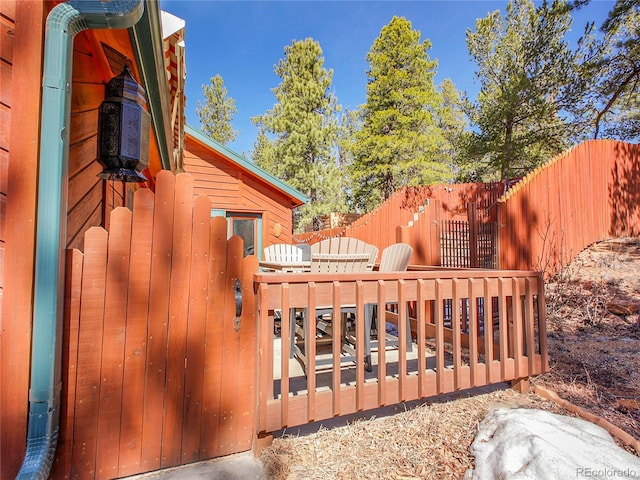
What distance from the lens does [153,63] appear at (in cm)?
181

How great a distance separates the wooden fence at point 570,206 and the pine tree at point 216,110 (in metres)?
19.3

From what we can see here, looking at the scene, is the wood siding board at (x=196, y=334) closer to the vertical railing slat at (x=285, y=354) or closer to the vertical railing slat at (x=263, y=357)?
the vertical railing slat at (x=263, y=357)

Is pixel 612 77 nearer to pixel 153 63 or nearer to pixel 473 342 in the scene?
pixel 473 342

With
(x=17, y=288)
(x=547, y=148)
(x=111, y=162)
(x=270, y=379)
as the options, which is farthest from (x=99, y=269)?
(x=547, y=148)

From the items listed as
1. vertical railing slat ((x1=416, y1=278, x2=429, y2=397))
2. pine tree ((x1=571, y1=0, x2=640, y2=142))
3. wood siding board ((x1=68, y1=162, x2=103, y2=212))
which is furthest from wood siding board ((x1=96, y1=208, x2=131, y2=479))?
pine tree ((x1=571, y1=0, x2=640, y2=142))

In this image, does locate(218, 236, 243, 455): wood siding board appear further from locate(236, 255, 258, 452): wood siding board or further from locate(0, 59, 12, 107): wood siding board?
locate(0, 59, 12, 107): wood siding board

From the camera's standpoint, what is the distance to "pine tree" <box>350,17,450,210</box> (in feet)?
45.7

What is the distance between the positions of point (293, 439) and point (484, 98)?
15098 mm

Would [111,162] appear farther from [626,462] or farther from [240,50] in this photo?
[240,50]

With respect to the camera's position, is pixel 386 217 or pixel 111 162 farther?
pixel 386 217

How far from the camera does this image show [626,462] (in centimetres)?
153

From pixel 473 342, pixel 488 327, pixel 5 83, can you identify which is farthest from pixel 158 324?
pixel 488 327

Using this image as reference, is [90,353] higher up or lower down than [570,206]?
lower down

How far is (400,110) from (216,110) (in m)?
12.8
